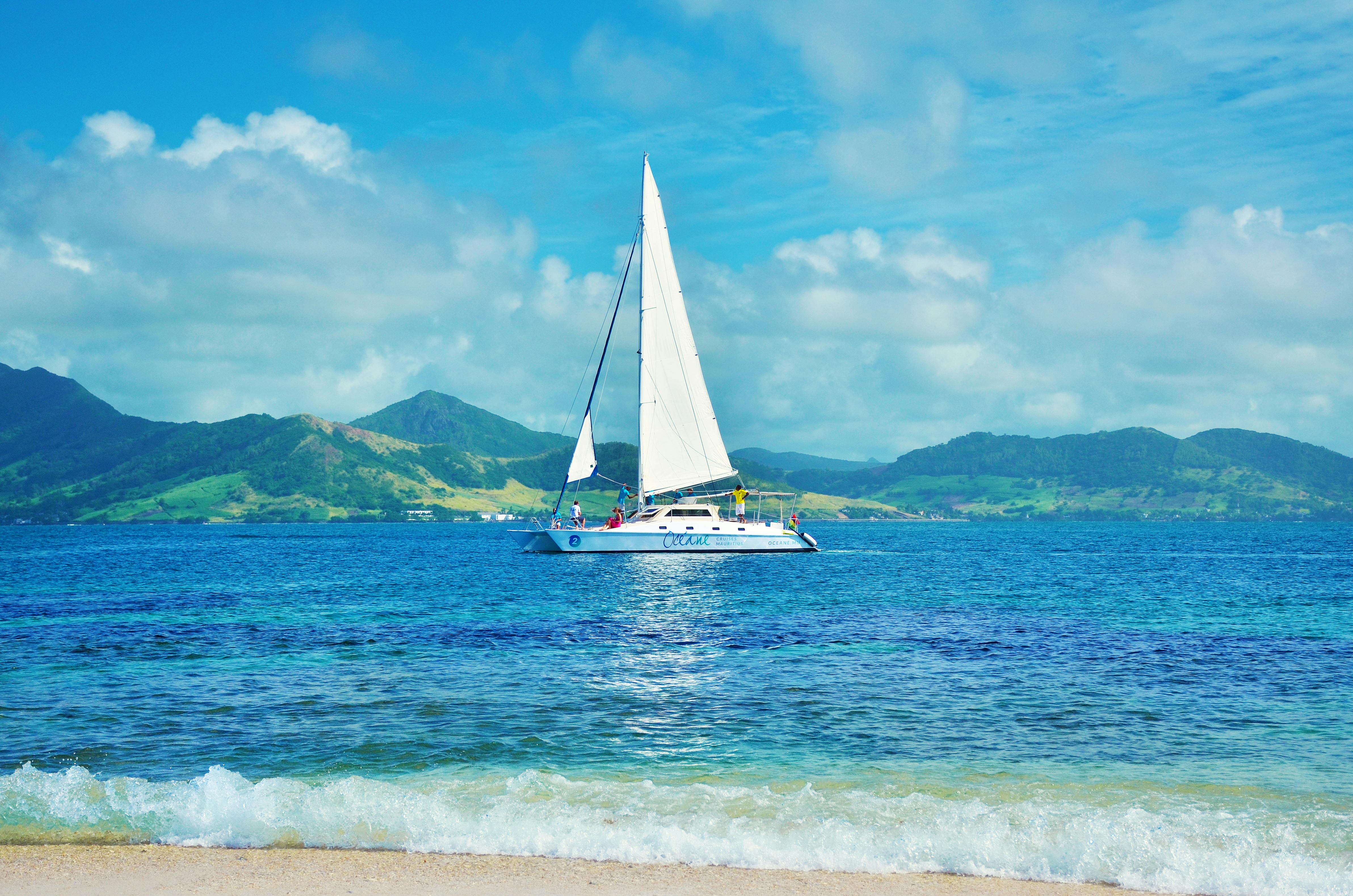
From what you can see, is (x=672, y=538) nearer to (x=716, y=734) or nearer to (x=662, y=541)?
(x=662, y=541)

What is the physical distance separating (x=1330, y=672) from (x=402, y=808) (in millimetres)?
25827

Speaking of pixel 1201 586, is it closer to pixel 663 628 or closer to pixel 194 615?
pixel 663 628

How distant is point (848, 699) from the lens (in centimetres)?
2222

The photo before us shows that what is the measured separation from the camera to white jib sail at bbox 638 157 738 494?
72.4 m

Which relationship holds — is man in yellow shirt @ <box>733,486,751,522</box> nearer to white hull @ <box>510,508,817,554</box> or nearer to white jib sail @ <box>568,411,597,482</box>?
white hull @ <box>510,508,817,554</box>

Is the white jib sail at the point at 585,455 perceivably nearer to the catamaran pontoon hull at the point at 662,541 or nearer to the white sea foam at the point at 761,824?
the catamaran pontoon hull at the point at 662,541

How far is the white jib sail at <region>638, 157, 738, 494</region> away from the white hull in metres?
3.19

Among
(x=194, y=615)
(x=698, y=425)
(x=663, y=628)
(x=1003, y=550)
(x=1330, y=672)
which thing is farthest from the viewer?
(x=1003, y=550)

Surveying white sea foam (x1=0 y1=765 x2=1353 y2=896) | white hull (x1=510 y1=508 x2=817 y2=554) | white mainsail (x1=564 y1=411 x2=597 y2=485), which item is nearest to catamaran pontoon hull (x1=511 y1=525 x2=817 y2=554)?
white hull (x1=510 y1=508 x2=817 y2=554)

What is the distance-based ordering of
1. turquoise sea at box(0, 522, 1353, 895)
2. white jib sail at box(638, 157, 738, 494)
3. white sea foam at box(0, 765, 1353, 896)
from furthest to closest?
white jib sail at box(638, 157, 738, 494)
turquoise sea at box(0, 522, 1353, 895)
white sea foam at box(0, 765, 1353, 896)

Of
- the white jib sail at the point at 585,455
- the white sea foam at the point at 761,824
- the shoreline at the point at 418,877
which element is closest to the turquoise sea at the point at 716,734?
the white sea foam at the point at 761,824

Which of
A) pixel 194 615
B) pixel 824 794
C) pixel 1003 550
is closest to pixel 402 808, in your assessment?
pixel 824 794

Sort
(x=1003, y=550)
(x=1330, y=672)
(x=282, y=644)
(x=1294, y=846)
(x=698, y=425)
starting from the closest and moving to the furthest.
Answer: (x=1294, y=846)
(x=1330, y=672)
(x=282, y=644)
(x=698, y=425)
(x=1003, y=550)

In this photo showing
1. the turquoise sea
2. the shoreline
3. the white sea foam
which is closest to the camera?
the shoreline
